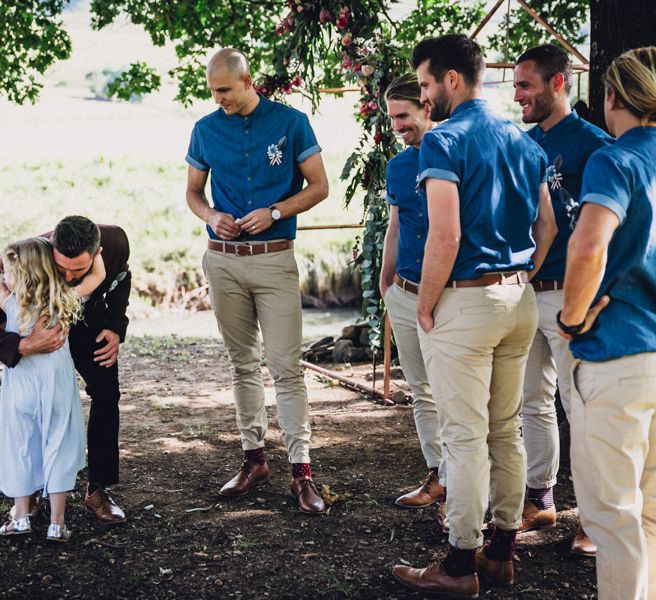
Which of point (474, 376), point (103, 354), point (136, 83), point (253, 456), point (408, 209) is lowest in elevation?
point (253, 456)

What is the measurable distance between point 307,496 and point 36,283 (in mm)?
1586

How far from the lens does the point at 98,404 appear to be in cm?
388

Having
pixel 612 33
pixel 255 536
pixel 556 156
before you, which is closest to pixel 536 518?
pixel 255 536

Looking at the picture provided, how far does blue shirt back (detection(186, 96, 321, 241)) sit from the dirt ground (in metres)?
1.34

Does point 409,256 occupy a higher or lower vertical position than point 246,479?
higher

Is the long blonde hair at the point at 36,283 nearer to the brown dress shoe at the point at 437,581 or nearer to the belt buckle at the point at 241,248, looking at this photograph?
the belt buckle at the point at 241,248

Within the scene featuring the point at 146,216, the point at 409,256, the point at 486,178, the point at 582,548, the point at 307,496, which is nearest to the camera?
the point at 486,178

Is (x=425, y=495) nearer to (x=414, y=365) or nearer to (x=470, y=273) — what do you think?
(x=414, y=365)

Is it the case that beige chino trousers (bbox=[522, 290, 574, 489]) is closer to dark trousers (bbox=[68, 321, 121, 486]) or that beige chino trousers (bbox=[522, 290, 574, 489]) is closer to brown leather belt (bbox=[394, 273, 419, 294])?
brown leather belt (bbox=[394, 273, 419, 294])

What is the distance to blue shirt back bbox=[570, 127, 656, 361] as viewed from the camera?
2336 mm

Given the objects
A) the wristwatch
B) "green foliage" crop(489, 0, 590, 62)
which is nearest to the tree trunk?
the wristwatch

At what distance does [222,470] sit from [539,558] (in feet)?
6.19

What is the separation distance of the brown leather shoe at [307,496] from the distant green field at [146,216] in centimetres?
964

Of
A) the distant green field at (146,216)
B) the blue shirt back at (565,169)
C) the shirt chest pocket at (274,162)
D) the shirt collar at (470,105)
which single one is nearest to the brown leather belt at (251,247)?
the shirt chest pocket at (274,162)
